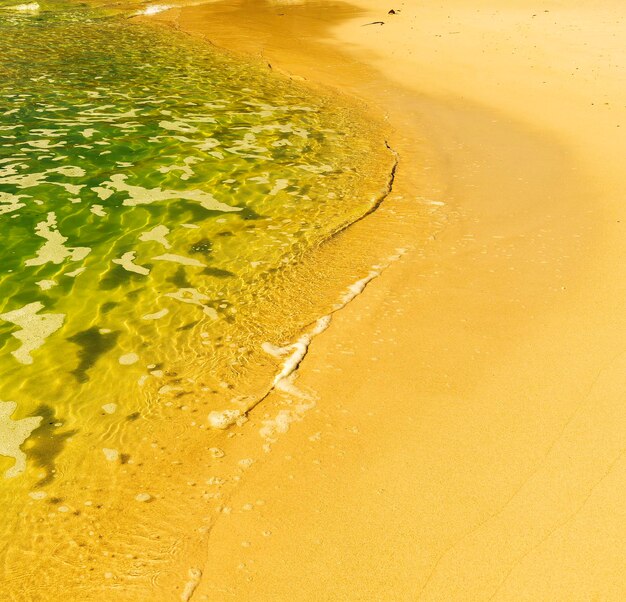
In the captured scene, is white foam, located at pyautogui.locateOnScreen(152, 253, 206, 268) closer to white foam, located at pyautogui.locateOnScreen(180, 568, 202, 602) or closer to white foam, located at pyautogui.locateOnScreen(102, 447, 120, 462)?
white foam, located at pyautogui.locateOnScreen(102, 447, 120, 462)

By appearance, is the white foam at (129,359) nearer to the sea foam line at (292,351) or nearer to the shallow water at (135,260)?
the shallow water at (135,260)

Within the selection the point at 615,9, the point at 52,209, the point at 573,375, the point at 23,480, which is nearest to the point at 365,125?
the point at 52,209

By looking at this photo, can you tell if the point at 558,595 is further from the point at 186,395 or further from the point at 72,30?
the point at 72,30

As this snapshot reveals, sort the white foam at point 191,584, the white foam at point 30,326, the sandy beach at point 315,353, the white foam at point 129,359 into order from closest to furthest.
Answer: the white foam at point 191,584 → the sandy beach at point 315,353 → the white foam at point 129,359 → the white foam at point 30,326

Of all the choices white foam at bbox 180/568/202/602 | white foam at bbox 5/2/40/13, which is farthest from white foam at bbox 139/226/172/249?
white foam at bbox 5/2/40/13

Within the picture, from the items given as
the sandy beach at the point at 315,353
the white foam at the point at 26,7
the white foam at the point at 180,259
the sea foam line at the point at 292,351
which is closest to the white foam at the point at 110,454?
the sandy beach at the point at 315,353
